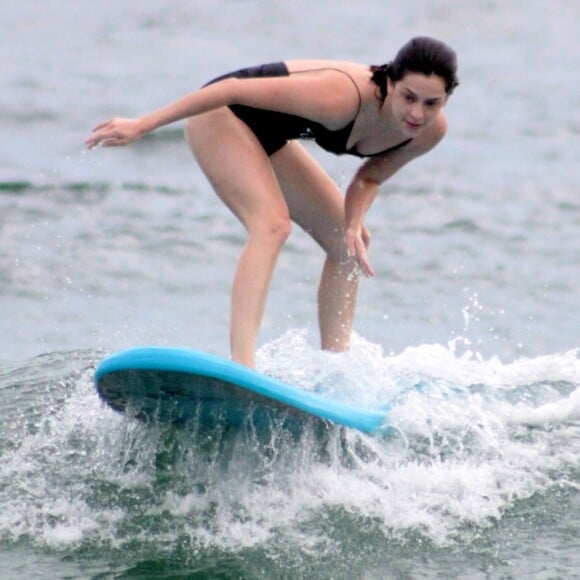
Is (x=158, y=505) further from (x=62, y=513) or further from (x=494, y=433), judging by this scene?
(x=494, y=433)

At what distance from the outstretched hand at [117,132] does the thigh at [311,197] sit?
3.20 ft

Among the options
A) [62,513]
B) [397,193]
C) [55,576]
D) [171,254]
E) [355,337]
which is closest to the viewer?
[55,576]

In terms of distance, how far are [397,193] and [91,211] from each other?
3229mm

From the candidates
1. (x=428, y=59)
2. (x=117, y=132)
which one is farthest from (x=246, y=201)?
(x=428, y=59)

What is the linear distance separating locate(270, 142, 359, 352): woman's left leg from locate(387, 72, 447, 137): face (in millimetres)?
698

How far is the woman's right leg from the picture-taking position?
5.69 metres

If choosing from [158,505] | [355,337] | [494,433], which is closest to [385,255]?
[355,337]

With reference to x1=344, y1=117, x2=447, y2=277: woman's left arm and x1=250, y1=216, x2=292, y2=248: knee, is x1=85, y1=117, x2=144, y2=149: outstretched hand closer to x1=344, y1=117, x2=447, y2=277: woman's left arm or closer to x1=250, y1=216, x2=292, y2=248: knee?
x1=250, y1=216, x2=292, y2=248: knee

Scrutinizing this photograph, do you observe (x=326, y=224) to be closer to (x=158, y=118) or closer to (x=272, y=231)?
(x=272, y=231)

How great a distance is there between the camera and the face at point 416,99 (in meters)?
5.55

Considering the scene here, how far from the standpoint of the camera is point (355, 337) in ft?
23.5

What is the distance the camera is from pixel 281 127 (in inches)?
234

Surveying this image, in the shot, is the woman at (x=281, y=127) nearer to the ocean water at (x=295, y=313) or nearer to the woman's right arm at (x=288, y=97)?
the woman's right arm at (x=288, y=97)

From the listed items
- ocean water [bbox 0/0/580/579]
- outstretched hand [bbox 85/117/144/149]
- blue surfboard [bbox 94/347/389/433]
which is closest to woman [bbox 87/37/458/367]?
outstretched hand [bbox 85/117/144/149]
